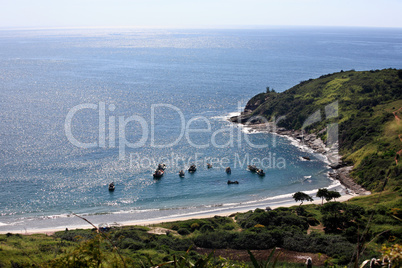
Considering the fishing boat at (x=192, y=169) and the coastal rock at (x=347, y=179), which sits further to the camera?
the fishing boat at (x=192, y=169)

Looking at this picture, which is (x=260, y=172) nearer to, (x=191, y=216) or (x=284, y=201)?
(x=284, y=201)

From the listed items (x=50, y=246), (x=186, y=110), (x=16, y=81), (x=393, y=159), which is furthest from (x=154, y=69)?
(x=50, y=246)

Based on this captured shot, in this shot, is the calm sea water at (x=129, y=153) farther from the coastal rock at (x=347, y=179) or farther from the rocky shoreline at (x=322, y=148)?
the rocky shoreline at (x=322, y=148)

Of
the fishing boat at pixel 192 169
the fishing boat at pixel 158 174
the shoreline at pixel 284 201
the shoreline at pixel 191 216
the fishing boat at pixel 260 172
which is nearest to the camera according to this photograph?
the shoreline at pixel 191 216

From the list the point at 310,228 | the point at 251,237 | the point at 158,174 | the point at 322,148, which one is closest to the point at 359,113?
the point at 322,148

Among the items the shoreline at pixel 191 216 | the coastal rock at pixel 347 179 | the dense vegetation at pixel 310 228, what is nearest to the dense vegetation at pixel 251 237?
the dense vegetation at pixel 310 228

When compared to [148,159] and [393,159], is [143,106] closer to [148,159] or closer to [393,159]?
[148,159]
